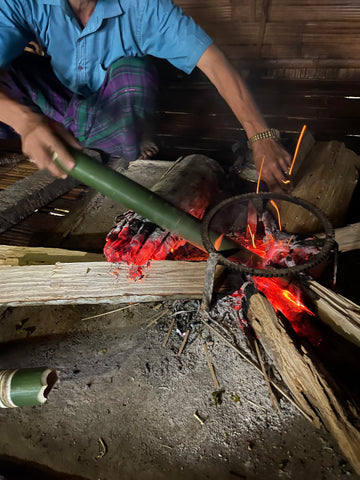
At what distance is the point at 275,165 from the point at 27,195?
2570 millimetres

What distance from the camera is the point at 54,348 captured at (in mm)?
2262

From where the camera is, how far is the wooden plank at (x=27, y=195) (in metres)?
3.23

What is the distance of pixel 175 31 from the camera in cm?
281

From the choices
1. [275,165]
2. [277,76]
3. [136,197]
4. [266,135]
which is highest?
[277,76]

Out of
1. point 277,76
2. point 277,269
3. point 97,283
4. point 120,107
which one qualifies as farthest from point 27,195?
point 277,76

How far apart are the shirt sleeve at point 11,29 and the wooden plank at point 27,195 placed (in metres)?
1.16

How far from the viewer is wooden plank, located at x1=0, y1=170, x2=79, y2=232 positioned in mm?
3230

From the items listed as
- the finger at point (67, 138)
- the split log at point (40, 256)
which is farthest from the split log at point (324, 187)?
the finger at point (67, 138)

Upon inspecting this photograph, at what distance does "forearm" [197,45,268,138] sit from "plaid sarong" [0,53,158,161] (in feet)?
2.84

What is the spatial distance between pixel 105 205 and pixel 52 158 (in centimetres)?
169

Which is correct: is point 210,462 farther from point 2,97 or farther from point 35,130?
point 2,97

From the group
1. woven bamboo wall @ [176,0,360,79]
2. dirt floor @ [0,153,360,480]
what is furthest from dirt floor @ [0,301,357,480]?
woven bamboo wall @ [176,0,360,79]

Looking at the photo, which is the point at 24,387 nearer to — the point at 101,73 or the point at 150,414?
the point at 150,414

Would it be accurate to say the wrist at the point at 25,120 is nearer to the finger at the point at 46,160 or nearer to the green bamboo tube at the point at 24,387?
the finger at the point at 46,160
